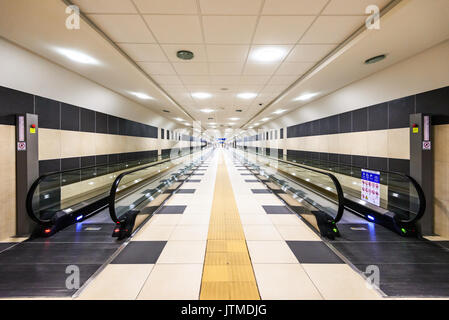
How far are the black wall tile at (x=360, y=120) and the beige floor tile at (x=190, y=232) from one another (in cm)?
526

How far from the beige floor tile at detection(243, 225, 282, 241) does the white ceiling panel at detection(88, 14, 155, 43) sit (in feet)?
12.3

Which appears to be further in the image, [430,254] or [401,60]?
[401,60]

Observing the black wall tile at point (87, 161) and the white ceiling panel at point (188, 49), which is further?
the black wall tile at point (87, 161)

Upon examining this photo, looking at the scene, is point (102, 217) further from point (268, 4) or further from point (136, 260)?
point (268, 4)

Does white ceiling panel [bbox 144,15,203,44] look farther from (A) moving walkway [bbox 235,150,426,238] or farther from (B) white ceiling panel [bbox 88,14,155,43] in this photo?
(A) moving walkway [bbox 235,150,426,238]

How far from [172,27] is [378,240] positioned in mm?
4751

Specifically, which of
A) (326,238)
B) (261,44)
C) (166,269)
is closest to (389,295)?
(326,238)

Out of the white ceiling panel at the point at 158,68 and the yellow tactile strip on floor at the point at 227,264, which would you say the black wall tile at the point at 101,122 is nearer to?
the white ceiling panel at the point at 158,68

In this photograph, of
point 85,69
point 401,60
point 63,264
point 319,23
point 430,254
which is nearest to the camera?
point 63,264

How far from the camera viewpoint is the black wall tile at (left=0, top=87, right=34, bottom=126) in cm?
320

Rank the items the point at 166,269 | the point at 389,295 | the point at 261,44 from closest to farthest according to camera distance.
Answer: the point at 389,295 → the point at 166,269 → the point at 261,44

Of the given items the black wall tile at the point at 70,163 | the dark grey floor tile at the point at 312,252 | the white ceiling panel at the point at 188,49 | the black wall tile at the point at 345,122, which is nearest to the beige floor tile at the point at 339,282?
the dark grey floor tile at the point at 312,252

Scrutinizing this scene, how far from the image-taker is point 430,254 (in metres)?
2.72

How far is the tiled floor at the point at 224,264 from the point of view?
1971mm
